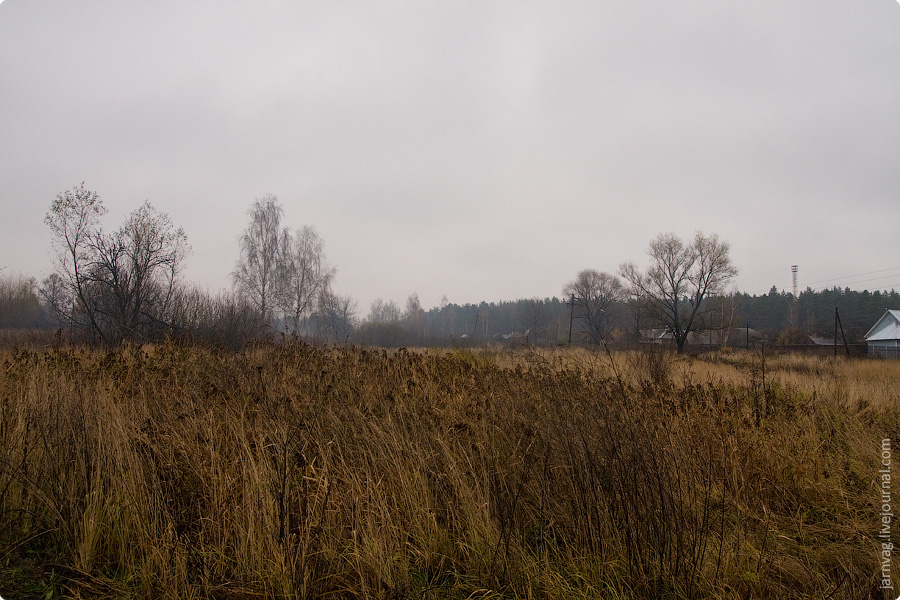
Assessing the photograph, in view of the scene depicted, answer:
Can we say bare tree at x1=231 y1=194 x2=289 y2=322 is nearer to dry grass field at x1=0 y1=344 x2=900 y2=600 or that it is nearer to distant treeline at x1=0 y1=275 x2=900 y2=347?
distant treeline at x1=0 y1=275 x2=900 y2=347

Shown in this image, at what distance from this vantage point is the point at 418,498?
2918mm

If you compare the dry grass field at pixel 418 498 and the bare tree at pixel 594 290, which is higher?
the bare tree at pixel 594 290

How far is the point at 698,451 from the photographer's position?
3.70m

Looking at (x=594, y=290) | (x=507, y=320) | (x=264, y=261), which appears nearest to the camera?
(x=264, y=261)

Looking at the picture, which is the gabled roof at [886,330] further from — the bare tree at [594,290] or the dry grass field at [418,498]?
the dry grass field at [418,498]

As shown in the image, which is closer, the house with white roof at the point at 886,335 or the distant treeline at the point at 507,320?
the distant treeline at the point at 507,320

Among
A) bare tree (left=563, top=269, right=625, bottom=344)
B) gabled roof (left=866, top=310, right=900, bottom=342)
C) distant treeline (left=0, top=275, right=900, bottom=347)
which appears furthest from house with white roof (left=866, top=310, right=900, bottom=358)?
bare tree (left=563, top=269, right=625, bottom=344)

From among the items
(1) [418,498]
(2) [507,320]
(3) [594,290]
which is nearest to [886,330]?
(3) [594,290]

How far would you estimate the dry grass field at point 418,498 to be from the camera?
91.0 inches

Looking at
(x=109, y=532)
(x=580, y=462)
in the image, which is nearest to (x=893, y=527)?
(x=580, y=462)

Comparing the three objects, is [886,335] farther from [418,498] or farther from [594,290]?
[418,498]

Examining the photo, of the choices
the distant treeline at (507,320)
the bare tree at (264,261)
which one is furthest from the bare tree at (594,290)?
the bare tree at (264,261)

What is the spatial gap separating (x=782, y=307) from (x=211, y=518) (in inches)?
3439

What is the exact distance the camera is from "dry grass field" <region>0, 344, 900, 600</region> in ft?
7.58
